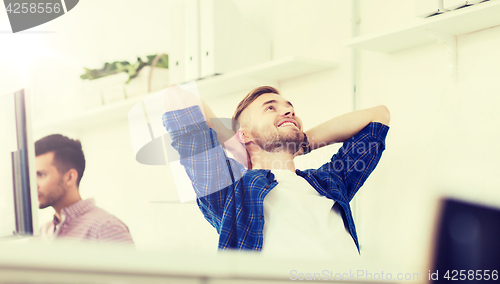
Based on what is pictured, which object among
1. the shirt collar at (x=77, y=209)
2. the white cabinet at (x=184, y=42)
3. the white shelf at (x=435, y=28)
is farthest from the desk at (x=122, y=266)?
the white cabinet at (x=184, y=42)

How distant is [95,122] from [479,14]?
7.36 ft

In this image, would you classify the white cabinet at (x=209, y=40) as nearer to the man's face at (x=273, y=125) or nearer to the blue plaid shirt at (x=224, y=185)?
the man's face at (x=273, y=125)

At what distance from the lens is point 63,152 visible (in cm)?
178

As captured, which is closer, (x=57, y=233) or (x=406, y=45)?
(x=406, y=45)

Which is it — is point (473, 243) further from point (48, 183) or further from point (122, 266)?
point (48, 183)

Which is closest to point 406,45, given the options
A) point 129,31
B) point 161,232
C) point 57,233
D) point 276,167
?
point 276,167

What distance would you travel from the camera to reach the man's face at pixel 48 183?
1689 millimetres

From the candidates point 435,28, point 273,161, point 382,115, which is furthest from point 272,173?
point 435,28

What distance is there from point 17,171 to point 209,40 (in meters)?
1.07

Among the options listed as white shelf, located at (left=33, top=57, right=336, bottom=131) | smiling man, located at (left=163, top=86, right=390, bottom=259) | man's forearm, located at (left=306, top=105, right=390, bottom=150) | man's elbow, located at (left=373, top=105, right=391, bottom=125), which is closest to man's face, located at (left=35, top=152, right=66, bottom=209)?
white shelf, located at (left=33, top=57, right=336, bottom=131)

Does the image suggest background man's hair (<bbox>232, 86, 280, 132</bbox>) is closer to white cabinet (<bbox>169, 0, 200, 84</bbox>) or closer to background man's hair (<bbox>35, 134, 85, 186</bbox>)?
white cabinet (<bbox>169, 0, 200, 84</bbox>)

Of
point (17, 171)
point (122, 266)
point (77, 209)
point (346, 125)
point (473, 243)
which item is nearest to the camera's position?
point (122, 266)

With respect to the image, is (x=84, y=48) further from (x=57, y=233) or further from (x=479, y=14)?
(x=479, y=14)

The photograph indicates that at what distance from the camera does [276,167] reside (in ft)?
4.65
